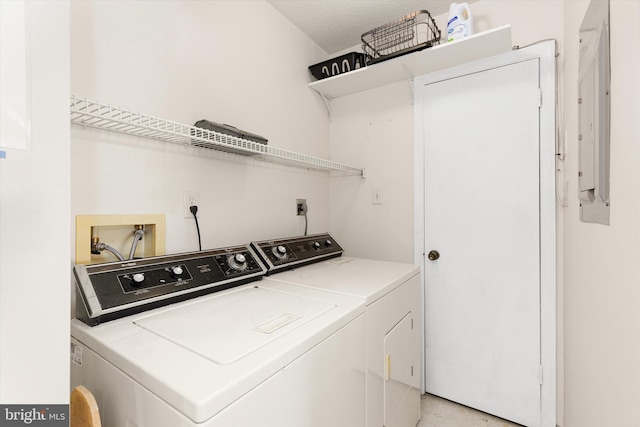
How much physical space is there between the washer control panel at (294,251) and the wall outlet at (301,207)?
9.8 inches

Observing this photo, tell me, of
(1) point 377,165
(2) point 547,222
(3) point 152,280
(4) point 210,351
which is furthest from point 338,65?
(4) point 210,351

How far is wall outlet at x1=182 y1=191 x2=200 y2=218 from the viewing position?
1460 mm

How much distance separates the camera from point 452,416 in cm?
191

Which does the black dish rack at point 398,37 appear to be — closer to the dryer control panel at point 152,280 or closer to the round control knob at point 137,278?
the dryer control panel at point 152,280

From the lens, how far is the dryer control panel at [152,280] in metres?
0.94

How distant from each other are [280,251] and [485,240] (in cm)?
135

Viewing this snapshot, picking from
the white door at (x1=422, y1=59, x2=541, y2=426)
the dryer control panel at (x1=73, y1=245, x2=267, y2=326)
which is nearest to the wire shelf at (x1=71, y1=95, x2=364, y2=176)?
the dryer control panel at (x1=73, y1=245, x2=267, y2=326)

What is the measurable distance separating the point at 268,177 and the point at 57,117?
1.36m

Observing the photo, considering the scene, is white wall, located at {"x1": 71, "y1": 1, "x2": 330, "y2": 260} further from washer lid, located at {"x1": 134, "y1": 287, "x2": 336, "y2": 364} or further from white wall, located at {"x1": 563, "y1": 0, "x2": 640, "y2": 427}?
white wall, located at {"x1": 563, "y1": 0, "x2": 640, "y2": 427}

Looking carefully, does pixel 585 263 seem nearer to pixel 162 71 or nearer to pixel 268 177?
pixel 268 177

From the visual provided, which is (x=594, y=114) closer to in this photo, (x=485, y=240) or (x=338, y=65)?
(x=485, y=240)

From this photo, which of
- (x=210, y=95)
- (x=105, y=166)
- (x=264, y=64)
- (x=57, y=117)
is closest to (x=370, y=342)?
(x=57, y=117)

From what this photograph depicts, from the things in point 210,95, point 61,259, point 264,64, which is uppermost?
point 264,64

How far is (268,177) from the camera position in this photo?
195 cm
